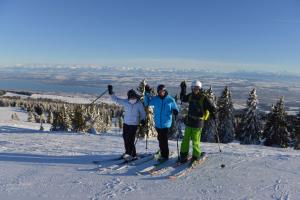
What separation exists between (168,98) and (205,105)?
1054 mm

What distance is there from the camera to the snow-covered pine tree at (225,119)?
42875mm

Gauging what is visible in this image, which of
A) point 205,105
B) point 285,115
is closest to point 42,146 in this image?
point 205,105

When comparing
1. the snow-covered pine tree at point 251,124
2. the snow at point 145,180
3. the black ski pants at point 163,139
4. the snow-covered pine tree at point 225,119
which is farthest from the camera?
the snow-covered pine tree at point 225,119

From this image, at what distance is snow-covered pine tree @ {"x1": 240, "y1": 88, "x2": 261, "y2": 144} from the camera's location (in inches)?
1619

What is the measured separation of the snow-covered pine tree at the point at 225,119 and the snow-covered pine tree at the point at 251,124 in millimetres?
1812

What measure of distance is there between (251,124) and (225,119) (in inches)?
130

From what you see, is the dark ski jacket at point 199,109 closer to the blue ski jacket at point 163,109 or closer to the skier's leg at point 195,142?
the skier's leg at point 195,142

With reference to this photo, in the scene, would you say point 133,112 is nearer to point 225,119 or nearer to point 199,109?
point 199,109

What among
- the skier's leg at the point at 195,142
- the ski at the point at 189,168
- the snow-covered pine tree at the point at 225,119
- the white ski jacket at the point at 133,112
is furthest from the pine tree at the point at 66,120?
the skier's leg at the point at 195,142

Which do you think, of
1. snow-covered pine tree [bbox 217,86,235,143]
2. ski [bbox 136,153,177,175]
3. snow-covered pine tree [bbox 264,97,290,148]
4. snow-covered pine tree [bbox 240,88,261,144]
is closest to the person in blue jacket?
ski [bbox 136,153,177,175]

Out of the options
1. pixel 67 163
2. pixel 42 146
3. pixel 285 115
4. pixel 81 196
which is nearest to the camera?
pixel 81 196

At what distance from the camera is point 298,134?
37875 millimetres

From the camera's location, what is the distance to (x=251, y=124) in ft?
136

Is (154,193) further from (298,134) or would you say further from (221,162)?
(298,134)
